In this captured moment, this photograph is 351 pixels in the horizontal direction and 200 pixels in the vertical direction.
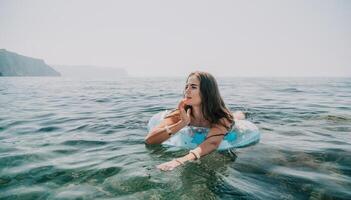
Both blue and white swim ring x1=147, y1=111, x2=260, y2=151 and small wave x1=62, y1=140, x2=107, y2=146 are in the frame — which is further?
small wave x1=62, y1=140, x2=107, y2=146

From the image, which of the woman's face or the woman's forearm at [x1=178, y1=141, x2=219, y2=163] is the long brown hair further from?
the woman's forearm at [x1=178, y1=141, x2=219, y2=163]

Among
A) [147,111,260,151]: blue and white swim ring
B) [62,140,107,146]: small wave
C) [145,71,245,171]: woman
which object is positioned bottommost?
[62,140,107,146]: small wave

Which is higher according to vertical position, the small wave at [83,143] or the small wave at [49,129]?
the small wave at [83,143]

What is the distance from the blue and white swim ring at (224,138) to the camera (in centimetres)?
562

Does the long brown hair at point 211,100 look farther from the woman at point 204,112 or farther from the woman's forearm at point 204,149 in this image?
the woman's forearm at point 204,149

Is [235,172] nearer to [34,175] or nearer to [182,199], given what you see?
[182,199]

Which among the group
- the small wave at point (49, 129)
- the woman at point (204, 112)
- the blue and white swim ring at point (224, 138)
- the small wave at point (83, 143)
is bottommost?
the small wave at point (49, 129)

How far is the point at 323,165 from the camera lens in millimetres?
4922

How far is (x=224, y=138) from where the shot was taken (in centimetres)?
571

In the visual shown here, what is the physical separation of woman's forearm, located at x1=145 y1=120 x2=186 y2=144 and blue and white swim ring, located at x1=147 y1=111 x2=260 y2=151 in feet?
0.91

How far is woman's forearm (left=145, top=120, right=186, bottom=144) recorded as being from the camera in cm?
541

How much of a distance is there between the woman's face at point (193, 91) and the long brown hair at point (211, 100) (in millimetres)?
56

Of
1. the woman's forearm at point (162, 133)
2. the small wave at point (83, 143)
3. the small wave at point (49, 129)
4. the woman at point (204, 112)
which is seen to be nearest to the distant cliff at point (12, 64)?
the small wave at point (49, 129)

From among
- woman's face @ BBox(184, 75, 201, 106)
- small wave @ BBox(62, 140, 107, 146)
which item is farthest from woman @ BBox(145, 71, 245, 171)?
small wave @ BBox(62, 140, 107, 146)
